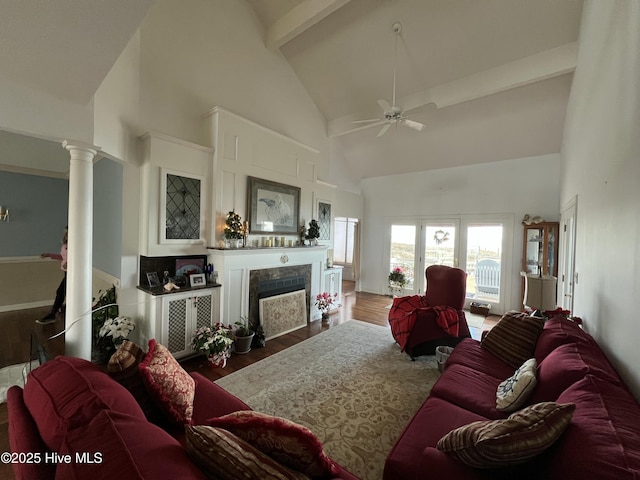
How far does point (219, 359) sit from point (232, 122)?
300cm

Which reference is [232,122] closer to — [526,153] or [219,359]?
[219,359]

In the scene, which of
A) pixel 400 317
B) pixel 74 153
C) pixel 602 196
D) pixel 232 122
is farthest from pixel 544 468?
pixel 232 122

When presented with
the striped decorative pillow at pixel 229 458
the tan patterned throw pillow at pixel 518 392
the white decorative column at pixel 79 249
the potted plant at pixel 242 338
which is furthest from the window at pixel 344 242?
the striped decorative pillow at pixel 229 458

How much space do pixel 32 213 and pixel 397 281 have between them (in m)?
7.27

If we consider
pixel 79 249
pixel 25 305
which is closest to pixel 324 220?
pixel 79 249

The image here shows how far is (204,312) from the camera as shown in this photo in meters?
3.35

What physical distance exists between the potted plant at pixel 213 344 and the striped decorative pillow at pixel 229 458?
2.23 meters

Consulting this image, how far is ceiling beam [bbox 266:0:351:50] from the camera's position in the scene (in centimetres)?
358

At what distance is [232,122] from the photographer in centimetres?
364

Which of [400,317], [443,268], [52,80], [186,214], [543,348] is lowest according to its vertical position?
[400,317]

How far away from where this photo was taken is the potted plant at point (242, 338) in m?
3.36

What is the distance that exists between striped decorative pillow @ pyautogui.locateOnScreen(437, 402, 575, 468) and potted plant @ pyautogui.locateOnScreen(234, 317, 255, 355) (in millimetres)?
2737

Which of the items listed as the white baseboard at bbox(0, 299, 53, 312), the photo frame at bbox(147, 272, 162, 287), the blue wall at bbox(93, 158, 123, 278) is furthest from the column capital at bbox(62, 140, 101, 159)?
the white baseboard at bbox(0, 299, 53, 312)

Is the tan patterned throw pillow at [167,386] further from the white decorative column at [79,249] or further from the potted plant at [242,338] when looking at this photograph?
the potted plant at [242,338]
